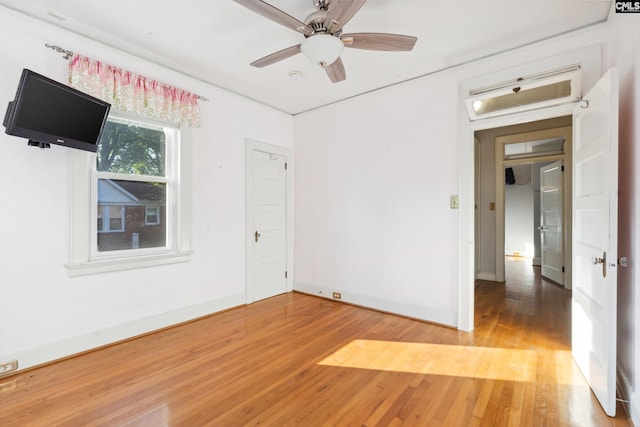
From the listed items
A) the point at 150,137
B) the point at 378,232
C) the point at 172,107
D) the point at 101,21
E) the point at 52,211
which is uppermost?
the point at 101,21

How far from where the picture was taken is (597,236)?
1.94 m

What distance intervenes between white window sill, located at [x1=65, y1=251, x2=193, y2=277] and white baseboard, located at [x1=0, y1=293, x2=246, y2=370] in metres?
0.56

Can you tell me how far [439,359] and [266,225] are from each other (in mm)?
2796

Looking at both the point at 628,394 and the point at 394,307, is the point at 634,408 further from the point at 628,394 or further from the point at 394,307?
the point at 394,307

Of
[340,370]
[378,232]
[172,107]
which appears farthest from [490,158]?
[172,107]

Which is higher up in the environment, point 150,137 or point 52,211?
point 150,137

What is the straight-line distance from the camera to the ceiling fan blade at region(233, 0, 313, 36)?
5.52 ft

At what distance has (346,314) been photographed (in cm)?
355

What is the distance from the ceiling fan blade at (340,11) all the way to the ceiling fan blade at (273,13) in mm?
175

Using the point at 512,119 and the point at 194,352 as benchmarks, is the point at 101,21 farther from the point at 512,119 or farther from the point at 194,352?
the point at 512,119

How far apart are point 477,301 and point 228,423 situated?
11.8ft

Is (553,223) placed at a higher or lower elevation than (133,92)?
lower

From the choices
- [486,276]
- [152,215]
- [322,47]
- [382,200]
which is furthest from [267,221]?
[486,276]

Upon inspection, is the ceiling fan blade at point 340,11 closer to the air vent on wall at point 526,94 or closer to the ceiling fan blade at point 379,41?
the ceiling fan blade at point 379,41
